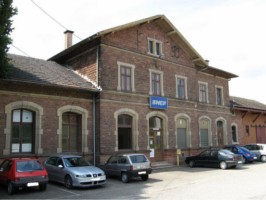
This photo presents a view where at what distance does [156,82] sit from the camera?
2273cm

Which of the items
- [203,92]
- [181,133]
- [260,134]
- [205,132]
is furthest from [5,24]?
[260,134]

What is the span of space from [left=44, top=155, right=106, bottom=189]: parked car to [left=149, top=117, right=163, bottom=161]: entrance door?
8.21 metres

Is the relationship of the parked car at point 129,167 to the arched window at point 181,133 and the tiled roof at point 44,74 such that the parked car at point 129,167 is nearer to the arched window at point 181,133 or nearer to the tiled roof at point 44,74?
the tiled roof at point 44,74

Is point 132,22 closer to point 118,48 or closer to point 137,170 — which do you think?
point 118,48

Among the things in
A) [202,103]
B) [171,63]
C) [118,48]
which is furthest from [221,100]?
[118,48]

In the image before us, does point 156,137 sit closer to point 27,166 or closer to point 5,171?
point 27,166

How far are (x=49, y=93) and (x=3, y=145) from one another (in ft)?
12.1

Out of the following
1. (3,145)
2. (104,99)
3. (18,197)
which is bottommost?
(18,197)

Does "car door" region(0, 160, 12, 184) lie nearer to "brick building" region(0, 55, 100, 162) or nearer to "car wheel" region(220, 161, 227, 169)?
"brick building" region(0, 55, 100, 162)

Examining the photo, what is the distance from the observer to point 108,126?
19.1m

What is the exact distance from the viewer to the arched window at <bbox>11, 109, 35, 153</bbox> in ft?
53.8

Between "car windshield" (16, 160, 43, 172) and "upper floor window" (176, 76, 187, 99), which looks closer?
"car windshield" (16, 160, 43, 172)

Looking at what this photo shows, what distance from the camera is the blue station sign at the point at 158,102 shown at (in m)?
21.8

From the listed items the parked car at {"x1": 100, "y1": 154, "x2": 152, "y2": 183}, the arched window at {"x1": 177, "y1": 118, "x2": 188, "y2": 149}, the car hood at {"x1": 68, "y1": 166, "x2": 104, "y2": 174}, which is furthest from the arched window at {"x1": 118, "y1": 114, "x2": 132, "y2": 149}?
the car hood at {"x1": 68, "y1": 166, "x2": 104, "y2": 174}
